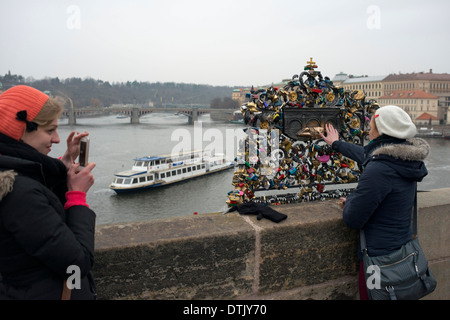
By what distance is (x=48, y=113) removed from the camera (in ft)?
4.53

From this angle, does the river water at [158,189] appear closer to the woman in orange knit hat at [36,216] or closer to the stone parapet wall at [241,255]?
the stone parapet wall at [241,255]

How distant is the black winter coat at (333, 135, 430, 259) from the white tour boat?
24.1m

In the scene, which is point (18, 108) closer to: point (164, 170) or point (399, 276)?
point (399, 276)

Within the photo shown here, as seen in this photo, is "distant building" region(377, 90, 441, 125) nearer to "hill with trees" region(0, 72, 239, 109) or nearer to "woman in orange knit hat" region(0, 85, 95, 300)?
"hill with trees" region(0, 72, 239, 109)

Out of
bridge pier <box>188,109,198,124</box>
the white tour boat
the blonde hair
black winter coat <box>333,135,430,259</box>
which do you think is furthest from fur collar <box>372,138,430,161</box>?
bridge pier <box>188,109,198,124</box>

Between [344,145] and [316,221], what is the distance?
2.58 ft

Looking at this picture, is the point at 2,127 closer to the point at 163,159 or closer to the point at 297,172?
the point at 297,172

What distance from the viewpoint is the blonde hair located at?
137 centimetres

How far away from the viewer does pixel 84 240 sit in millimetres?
1365

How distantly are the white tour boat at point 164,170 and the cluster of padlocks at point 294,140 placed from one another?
905 inches

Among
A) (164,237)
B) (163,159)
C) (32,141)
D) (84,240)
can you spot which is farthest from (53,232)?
(163,159)

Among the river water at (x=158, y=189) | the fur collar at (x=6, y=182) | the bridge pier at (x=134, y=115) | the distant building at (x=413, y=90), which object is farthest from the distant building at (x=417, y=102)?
the fur collar at (x=6, y=182)

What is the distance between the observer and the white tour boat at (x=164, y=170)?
83.7ft

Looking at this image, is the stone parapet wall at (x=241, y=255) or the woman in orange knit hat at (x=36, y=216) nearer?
the woman in orange knit hat at (x=36, y=216)
